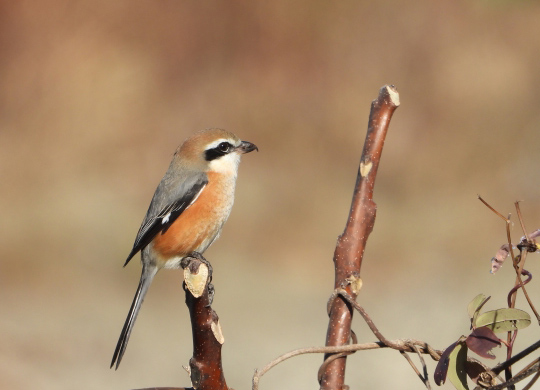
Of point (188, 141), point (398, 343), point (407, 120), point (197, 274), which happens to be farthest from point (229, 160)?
point (407, 120)

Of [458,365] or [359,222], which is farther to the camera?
[359,222]

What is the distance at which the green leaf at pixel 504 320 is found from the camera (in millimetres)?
848

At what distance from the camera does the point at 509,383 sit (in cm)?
78

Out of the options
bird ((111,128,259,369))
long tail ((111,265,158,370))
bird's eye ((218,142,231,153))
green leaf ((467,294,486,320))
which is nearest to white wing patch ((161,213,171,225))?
bird ((111,128,259,369))

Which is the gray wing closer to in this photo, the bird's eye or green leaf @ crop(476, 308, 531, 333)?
the bird's eye

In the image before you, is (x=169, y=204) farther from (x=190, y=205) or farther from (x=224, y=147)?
(x=224, y=147)

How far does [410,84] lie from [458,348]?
4869 mm

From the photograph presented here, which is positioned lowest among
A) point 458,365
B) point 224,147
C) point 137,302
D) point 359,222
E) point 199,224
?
point 458,365

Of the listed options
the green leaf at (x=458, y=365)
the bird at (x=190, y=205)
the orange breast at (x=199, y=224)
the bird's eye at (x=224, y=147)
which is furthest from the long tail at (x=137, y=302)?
the green leaf at (x=458, y=365)

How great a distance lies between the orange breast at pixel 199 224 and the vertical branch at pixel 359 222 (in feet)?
3.91

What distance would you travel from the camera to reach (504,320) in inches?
33.9

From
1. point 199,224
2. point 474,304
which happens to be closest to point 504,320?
point 474,304

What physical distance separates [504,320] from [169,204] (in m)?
1.62

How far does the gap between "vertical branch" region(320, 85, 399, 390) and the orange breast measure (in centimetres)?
119
